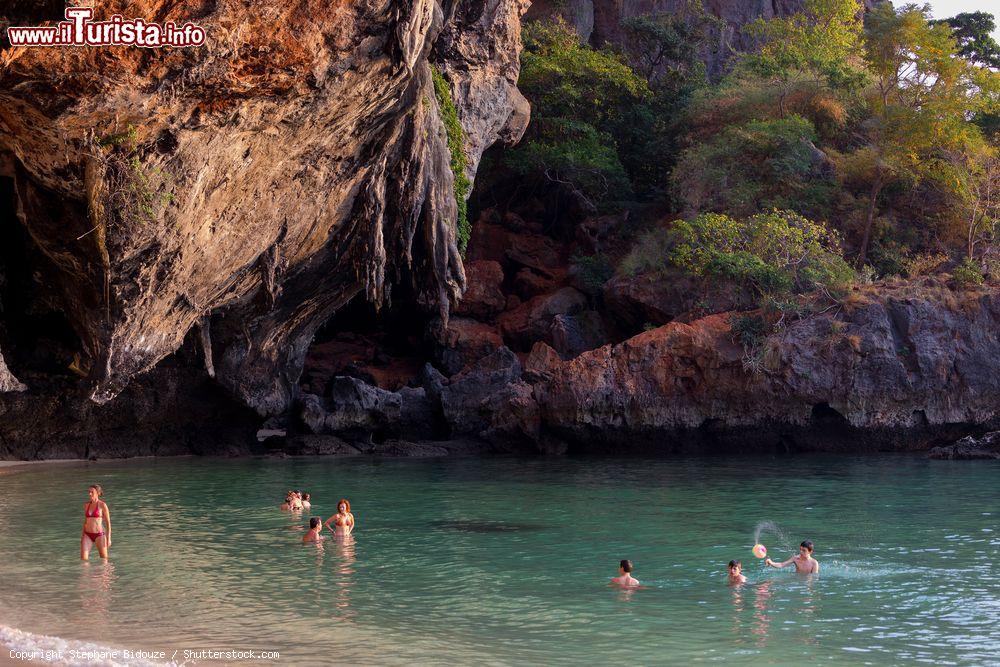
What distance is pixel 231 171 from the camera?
14312 millimetres

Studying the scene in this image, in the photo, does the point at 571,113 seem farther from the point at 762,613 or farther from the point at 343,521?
the point at 762,613

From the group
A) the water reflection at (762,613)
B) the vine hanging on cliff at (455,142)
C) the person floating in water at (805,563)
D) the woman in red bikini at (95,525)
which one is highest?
the vine hanging on cliff at (455,142)

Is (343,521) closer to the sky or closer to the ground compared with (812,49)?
closer to the ground

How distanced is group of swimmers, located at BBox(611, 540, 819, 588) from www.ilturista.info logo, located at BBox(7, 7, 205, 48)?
7653 mm

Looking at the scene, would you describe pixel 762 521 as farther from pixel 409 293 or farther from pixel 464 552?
pixel 409 293

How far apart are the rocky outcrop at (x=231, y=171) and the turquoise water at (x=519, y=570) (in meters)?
3.63

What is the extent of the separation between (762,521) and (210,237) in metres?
10.1

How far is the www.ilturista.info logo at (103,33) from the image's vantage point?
386 inches

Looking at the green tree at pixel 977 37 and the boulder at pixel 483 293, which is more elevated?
the green tree at pixel 977 37

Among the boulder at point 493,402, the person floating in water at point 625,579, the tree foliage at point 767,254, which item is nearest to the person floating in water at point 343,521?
the person floating in water at point 625,579

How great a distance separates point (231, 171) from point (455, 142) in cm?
833

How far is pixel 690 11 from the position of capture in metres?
43.2

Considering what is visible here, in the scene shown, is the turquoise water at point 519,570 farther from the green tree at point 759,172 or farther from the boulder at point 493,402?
the green tree at point 759,172

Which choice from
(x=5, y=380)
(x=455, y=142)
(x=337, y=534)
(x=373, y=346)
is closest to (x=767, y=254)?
(x=455, y=142)
